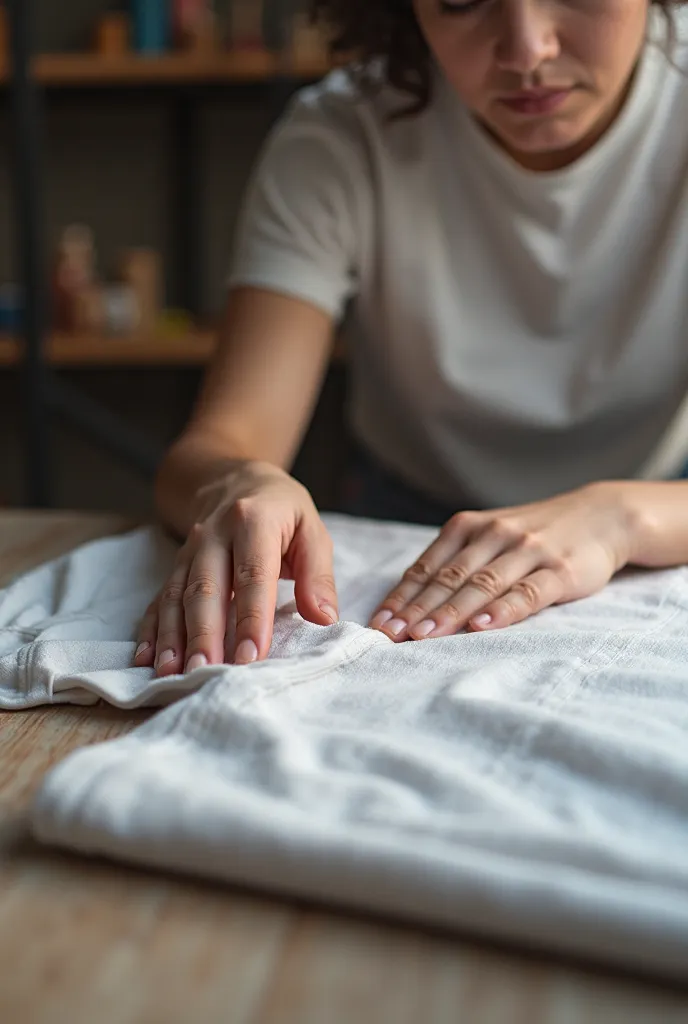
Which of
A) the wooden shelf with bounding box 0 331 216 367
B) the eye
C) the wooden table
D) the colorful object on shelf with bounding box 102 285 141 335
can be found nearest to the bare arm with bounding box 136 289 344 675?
the wooden table

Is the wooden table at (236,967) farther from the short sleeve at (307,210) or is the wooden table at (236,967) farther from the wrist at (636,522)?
the short sleeve at (307,210)

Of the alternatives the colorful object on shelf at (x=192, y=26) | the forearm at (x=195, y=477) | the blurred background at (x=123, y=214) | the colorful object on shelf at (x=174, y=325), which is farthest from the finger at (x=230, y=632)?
the colorful object on shelf at (x=192, y=26)

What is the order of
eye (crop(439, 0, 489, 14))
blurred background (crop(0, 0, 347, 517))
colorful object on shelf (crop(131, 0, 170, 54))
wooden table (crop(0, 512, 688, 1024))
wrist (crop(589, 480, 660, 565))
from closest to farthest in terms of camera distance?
wooden table (crop(0, 512, 688, 1024)) → wrist (crop(589, 480, 660, 565)) → eye (crop(439, 0, 489, 14)) → blurred background (crop(0, 0, 347, 517)) → colorful object on shelf (crop(131, 0, 170, 54))

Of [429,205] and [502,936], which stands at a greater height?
[429,205]

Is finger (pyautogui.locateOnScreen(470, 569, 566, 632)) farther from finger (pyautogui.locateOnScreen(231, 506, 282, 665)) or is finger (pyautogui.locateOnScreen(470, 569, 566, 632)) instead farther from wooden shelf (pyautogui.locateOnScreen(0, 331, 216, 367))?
wooden shelf (pyautogui.locateOnScreen(0, 331, 216, 367))

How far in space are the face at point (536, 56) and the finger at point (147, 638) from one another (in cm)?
54

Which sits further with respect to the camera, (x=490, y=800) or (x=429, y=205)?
(x=429, y=205)

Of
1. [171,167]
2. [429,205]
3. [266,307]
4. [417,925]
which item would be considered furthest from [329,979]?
[171,167]

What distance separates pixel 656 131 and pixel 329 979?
94cm

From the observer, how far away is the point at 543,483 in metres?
1.19

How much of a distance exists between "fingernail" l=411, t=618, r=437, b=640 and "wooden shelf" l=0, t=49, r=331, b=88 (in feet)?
6.21

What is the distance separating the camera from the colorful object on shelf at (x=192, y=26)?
2309mm

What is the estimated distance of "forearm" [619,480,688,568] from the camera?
761mm

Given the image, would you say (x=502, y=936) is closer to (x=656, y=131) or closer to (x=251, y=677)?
(x=251, y=677)
